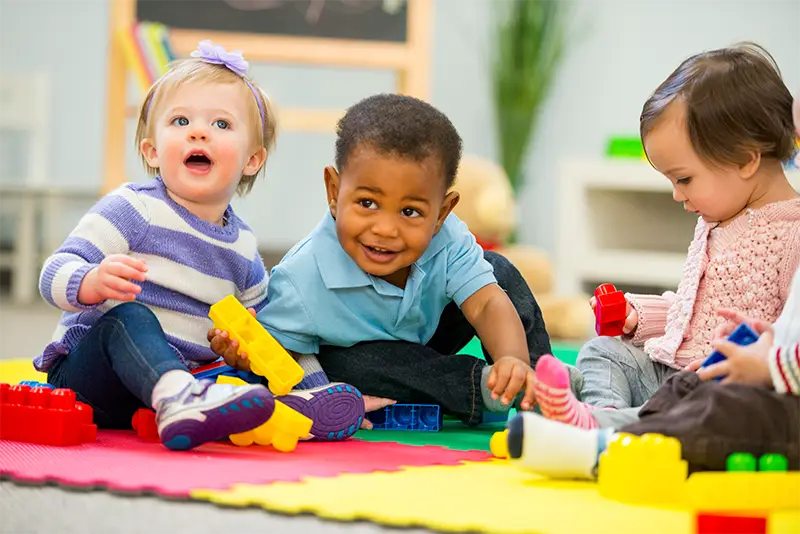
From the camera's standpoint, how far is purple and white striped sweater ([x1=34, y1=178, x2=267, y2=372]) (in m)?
1.28

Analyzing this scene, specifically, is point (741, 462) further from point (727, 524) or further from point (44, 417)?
point (44, 417)

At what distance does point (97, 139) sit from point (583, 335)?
2.30 metres

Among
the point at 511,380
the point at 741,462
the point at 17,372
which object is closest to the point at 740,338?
the point at 741,462

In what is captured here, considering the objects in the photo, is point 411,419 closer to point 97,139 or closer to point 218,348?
point 218,348

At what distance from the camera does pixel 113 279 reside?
1.15 meters

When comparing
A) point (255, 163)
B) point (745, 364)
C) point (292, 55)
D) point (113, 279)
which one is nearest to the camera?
point (745, 364)

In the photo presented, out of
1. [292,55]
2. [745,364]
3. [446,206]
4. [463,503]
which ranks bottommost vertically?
[463,503]

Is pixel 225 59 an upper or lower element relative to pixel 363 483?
upper

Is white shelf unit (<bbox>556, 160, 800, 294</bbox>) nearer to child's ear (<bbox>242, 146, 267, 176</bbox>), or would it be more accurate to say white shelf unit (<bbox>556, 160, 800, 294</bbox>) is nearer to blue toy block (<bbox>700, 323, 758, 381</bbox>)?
child's ear (<bbox>242, 146, 267, 176</bbox>)

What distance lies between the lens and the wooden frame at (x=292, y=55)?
3.15 meters

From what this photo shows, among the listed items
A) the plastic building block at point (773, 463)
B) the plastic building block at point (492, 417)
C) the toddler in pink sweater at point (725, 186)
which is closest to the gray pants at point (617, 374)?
the toddler in pink sweater at point (725, 186)

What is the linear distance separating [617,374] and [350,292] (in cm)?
36

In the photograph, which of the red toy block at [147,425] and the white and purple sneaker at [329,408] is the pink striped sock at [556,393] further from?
the red toy block at [147,425]

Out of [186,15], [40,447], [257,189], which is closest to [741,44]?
[40,447]
